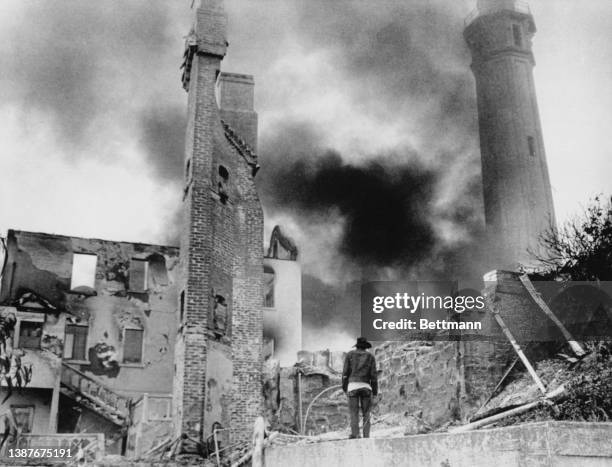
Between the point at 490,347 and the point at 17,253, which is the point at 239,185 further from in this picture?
the point at 17,253

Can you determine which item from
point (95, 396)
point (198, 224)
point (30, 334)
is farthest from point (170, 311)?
point (198, 224)

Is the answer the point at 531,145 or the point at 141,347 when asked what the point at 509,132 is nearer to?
the point at 531,145

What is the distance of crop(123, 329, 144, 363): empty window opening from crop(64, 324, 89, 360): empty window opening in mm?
1331

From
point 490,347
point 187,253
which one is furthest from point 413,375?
point 187,253

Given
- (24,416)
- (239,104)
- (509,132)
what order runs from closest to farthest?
(239,104), (24,416), (509,132)

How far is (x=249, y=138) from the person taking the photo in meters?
19.8

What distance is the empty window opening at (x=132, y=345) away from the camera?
78.7ft

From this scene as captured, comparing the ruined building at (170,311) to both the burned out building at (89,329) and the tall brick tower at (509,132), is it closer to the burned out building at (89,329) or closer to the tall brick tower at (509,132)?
the burned out building at (89,329)

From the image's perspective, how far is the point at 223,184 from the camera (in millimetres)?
18172

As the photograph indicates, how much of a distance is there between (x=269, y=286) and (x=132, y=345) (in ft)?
30.0

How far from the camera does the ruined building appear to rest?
640 inches

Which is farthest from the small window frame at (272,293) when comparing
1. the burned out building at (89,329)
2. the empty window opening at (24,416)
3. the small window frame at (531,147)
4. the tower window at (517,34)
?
the tower window at (517,34)
